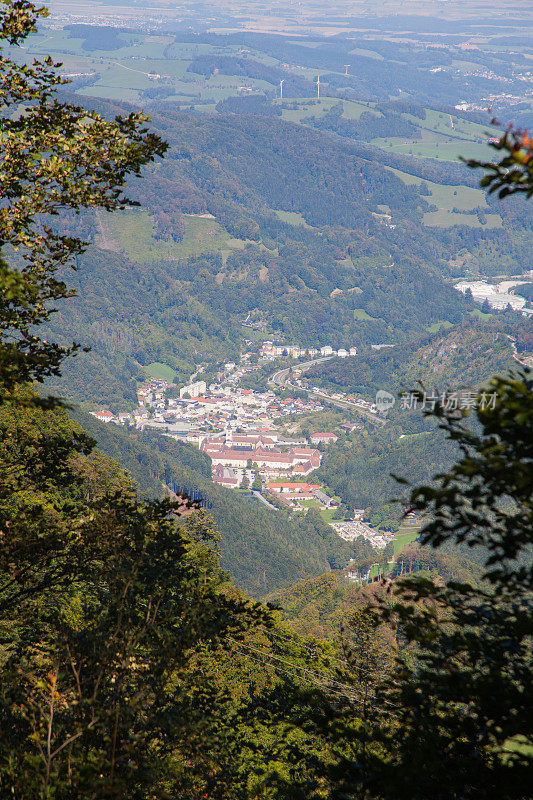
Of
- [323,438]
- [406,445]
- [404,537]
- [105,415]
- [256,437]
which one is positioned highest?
[404,537]

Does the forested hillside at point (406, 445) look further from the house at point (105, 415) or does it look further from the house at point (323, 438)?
the house at point (105, 415)

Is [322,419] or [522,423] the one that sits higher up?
[522,423]

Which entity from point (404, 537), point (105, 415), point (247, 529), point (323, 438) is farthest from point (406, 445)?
point (247, 529)

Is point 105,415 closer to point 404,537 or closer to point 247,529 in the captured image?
point 247,529

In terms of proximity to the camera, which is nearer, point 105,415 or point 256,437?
point 256,437

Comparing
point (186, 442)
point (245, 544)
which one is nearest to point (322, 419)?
point (186, 442)

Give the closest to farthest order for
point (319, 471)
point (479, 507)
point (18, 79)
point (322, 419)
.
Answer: point (479, 507) → point (18, 79) → point (319, 471) → point (322, 419)

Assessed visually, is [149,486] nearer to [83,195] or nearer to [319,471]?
[319,471]

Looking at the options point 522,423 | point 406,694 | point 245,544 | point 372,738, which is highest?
point 522,423
